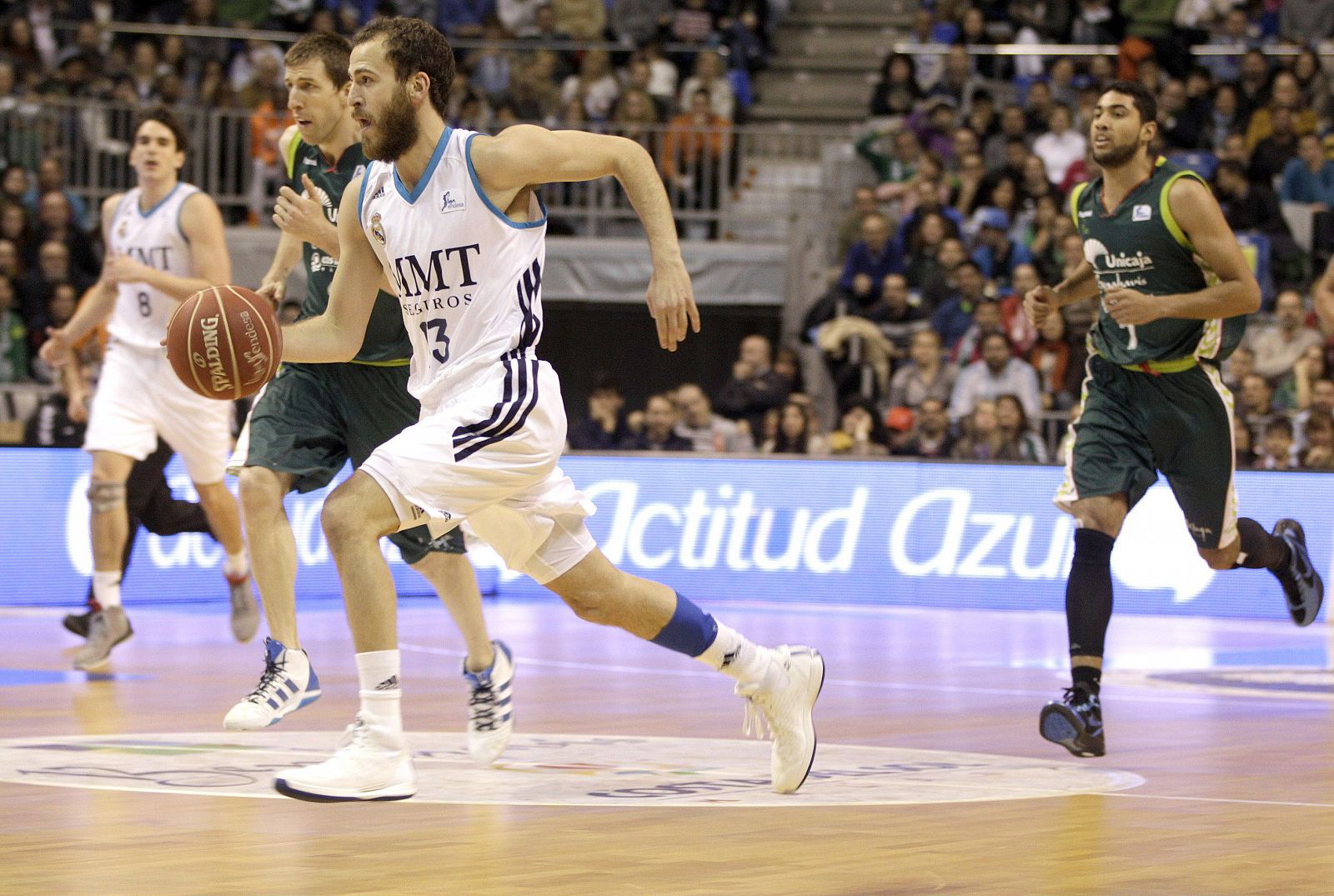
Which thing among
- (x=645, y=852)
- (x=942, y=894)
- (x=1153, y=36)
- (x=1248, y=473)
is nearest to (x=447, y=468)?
(x=645, y=852)

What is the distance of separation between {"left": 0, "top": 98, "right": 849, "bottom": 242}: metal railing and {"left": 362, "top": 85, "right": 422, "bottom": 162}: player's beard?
12774 millimetres

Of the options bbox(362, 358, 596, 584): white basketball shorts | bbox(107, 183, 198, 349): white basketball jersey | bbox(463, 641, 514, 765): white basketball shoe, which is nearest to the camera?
bbox(362, 358, 596, 584): white basketball shorts

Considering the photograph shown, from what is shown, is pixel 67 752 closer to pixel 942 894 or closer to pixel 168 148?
pixel 942 894

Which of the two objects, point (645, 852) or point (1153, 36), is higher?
point (1153, 36)

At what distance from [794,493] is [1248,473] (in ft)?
9.40

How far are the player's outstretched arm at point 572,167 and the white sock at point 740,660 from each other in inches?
34.2

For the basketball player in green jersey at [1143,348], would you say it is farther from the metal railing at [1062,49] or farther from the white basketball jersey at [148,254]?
the metal railing at [1062,49]

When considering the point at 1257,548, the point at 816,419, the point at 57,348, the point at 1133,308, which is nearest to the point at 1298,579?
the point at 1257,548

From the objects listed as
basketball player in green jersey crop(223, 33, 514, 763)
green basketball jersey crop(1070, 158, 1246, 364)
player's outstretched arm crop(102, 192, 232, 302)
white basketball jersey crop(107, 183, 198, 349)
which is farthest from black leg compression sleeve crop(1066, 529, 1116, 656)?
white basketball jersey crop(107, 183, 198, 349)

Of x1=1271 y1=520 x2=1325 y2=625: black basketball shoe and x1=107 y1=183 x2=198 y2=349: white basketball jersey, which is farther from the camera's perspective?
x1=107 y1=183 x2=198 y2=349: white basketball jersey

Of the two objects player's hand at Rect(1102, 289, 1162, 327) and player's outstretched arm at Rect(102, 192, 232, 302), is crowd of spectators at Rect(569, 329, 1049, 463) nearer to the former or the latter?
player's outstretched arm at Rect(102, 192, 232, 302)

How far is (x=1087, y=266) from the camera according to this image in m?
7.43

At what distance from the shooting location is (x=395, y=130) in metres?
5.39

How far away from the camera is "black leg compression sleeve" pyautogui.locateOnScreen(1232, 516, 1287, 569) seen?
7.73m
